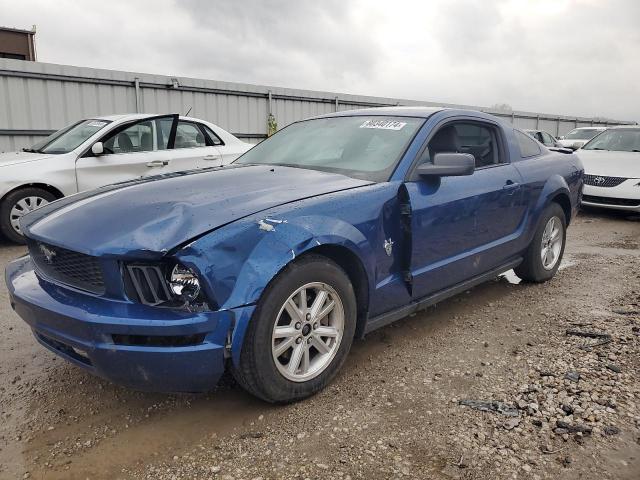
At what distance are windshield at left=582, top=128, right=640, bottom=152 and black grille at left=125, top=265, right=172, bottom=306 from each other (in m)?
9.46

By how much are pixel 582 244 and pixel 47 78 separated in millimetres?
9190

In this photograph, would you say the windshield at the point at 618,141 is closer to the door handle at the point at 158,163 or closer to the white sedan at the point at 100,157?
the white sedan at the point at 100,157

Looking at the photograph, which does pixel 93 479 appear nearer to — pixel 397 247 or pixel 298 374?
pixel 298 374

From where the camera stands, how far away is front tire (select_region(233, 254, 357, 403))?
2.38 metres

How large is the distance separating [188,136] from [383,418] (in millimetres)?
5567

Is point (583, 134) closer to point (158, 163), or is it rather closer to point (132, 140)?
point (158, 163)

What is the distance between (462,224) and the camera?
11.5ft

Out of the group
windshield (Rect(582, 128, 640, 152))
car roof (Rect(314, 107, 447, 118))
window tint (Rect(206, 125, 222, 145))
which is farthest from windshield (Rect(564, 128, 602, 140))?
car roof (Rect(314, 107, 447, 118))

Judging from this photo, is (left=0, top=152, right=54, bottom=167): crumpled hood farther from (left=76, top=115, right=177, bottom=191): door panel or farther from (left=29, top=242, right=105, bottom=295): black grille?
(left=29, top=242, right=105, bottom=295): black grille

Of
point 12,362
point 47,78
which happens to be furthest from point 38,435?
point 47,78

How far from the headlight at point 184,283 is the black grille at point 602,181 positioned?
8.16 metres

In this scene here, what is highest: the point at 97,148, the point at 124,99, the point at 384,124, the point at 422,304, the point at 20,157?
the point at 124,99

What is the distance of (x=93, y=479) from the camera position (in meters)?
2.11

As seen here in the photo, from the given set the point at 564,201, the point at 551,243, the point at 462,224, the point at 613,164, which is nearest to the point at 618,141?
the point at 613,164
